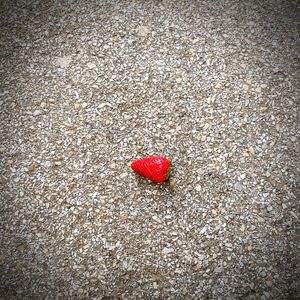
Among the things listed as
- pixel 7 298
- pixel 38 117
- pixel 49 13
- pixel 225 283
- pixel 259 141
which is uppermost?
pixel 49 13

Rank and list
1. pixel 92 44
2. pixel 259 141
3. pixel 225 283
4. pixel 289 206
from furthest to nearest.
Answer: pixel 92 44 → pixel 259 141 → pixel 289 206 → pixel 225 283

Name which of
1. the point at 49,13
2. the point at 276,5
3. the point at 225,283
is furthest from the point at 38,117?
→ the point at 276,5

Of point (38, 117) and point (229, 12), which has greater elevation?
point (229, 12)

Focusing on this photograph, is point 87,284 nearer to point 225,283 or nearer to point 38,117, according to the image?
point 225,283

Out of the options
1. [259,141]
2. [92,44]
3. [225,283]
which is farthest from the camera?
[92,44]
